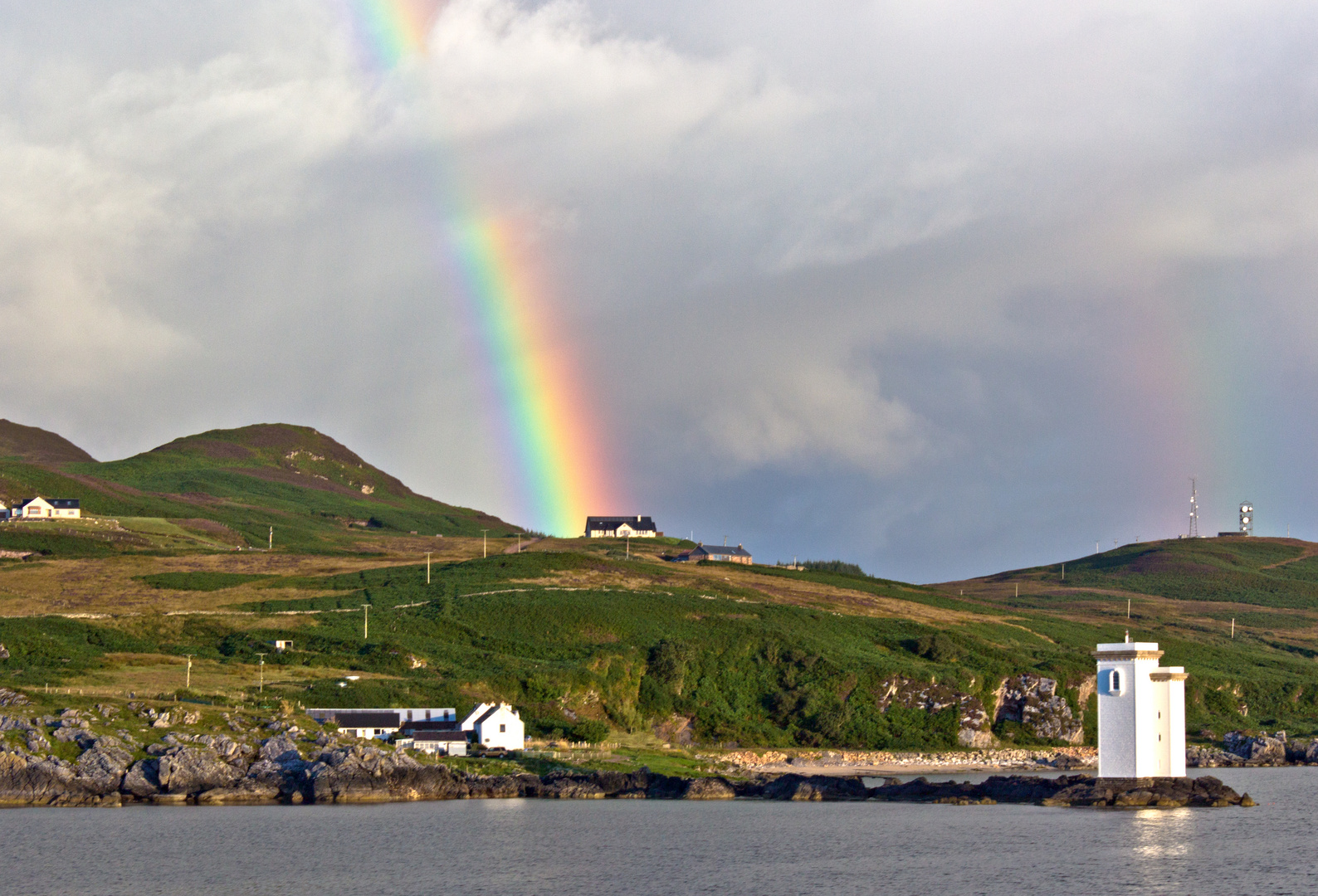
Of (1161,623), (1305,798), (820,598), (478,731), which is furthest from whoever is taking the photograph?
(1161,623)

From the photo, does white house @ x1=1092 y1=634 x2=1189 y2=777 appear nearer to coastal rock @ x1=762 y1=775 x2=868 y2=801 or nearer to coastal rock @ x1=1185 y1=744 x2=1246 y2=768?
coastal rock @ x1=762 y1=775 x2=868 y2=801

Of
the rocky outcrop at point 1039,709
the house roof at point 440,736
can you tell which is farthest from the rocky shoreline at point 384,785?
the rocky outcrop at point 1039,709

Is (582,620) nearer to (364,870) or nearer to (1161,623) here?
(364,870)

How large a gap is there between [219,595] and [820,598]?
6251cm

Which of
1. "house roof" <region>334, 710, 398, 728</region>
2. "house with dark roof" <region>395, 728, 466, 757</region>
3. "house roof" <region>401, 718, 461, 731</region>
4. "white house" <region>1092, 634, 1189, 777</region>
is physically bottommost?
"house with dark roof" <region>395, 728, 466, 757</region>

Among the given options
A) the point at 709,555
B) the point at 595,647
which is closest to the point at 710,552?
the point at 709,555

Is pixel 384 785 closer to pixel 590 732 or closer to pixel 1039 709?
pixel 590 732

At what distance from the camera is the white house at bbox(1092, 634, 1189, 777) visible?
246 feet

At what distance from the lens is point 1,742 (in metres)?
77.5

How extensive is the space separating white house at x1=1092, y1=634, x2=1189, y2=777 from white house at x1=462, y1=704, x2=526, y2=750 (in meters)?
37.2

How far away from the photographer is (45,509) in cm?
19112

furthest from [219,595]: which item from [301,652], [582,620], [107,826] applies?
[107,826]

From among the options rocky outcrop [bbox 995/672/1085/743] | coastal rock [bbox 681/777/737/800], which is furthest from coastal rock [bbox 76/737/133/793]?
rocky outcrop [bbox 995/672/1085/743]

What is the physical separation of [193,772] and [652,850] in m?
28.2
